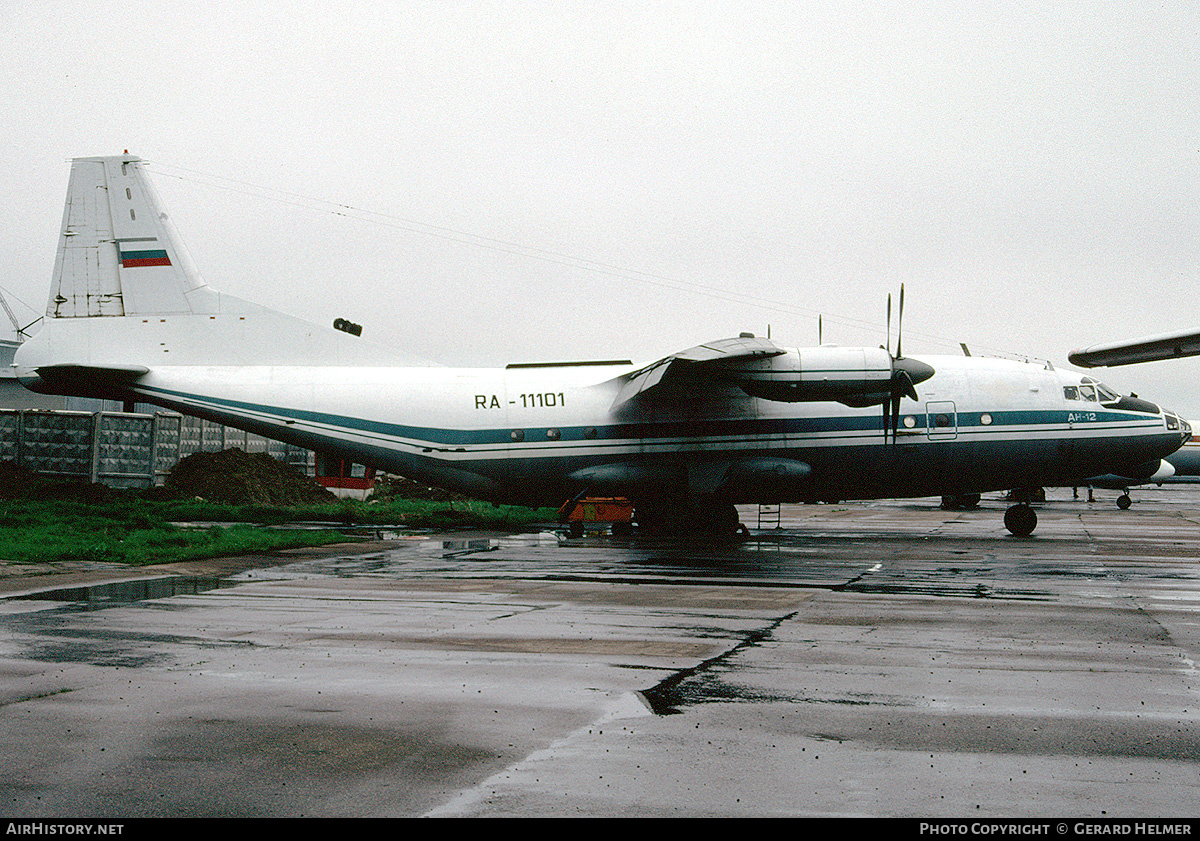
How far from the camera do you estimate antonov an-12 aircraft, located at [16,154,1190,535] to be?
2159 cm

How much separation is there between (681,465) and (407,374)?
7051mm

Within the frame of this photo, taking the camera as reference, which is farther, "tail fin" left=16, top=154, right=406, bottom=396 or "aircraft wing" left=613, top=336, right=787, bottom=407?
"tail fin" left=16, top=154, right=406, bottom=396

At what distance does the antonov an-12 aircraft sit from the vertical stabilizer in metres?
0.03

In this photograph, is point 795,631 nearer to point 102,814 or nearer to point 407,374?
point 102,814

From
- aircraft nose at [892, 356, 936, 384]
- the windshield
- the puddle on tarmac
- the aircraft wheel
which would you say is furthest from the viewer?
the aircraft wheel

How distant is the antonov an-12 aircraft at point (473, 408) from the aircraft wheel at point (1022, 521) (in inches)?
113

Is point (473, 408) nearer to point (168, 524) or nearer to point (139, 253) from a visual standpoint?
point (168, 524)

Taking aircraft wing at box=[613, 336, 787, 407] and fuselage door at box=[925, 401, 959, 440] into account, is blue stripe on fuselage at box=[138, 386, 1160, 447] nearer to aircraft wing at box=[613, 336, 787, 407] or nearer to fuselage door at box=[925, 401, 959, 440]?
fuselage door at box=[925, 401, 959, 440]

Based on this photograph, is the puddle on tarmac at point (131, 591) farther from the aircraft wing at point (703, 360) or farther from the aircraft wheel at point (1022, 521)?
the aircraft wheel at point (1022, 521)

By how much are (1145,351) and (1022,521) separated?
10285 mm

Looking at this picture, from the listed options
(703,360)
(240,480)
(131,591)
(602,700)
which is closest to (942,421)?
(703,360)

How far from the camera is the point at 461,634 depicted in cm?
1004

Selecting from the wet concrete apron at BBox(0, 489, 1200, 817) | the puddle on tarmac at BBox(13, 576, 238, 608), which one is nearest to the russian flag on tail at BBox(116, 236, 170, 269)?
the puddle on tarmac at BBox(13, 576, 238, 608)

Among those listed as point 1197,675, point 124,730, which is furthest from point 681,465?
point 124,730
